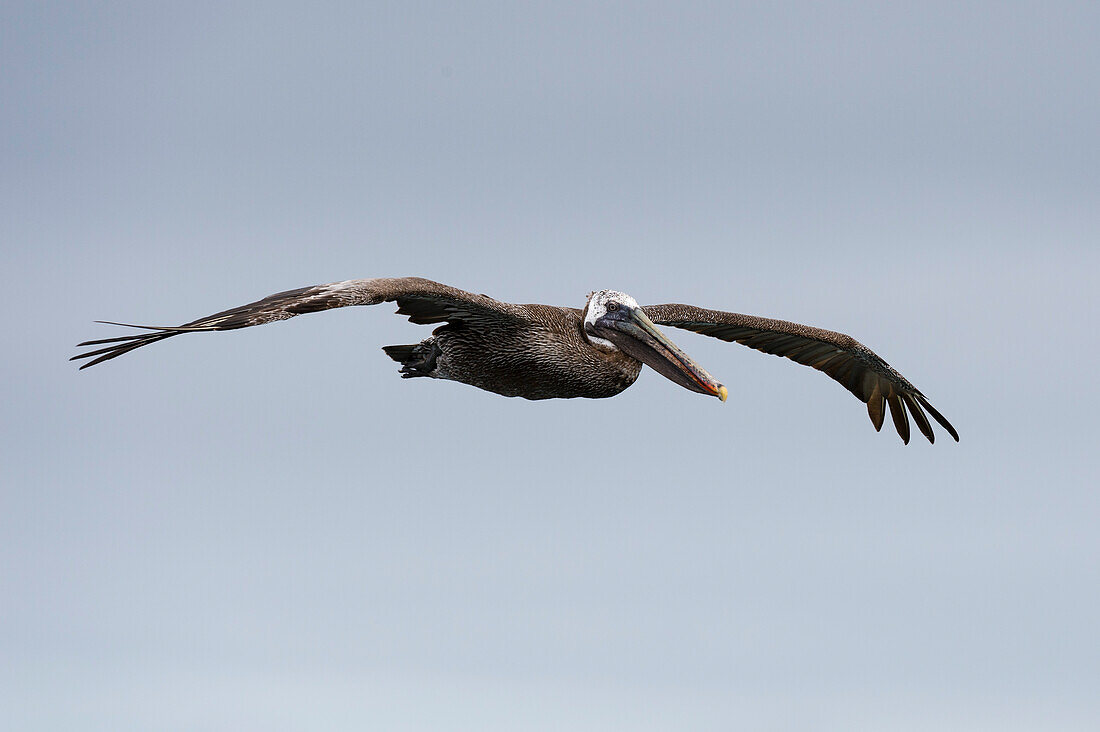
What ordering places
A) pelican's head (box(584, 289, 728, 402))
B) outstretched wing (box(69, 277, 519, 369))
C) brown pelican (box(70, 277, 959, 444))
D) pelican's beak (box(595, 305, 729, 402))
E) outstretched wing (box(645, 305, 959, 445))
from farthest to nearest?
outstretched wing (box(645, 305, 959, 445)), pelican's head (box(584, 289, 728, 402)), pelican's beak (box(595, 305, 729, 402)), brown pelican (box(70, 277, 959, 444)), outstretched wing (box(69, 277, 519, 369))

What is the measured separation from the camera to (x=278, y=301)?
11531mm

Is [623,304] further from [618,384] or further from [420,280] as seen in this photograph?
[420,280]

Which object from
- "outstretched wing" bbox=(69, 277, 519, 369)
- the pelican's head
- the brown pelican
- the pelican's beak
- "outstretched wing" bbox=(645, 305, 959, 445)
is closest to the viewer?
"outstretched wing" bbox=(69, 277, 519, 369)

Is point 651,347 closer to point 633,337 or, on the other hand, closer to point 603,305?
point 633,337

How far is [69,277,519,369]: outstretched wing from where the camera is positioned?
35.6 feet

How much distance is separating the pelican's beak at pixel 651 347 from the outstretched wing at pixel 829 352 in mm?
1817

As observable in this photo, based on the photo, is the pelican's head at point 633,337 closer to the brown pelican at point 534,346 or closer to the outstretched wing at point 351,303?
the brown pelican at point 534,346

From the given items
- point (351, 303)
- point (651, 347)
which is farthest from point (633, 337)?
point (351, 303)

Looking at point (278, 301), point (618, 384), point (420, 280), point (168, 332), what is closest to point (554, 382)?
point (618, 384)

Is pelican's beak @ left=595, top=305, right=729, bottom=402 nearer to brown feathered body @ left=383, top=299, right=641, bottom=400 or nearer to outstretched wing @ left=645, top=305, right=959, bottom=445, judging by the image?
brown feathered body @ left=383, top=299, right=641, bottom=400

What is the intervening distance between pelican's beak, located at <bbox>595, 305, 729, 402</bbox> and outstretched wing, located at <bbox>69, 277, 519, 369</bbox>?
3.86 feet

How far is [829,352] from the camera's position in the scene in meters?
16.9

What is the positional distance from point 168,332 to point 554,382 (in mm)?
4375

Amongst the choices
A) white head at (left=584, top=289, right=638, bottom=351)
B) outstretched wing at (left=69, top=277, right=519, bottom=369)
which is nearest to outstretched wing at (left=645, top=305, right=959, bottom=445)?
white head at (left=584, top=289, right=638, bottom=351)
